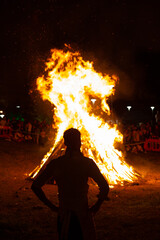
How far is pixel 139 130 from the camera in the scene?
64.3 ft

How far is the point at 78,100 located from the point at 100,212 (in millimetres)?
4895

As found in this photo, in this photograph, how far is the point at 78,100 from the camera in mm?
11055

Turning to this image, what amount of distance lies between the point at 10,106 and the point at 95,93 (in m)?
27.2

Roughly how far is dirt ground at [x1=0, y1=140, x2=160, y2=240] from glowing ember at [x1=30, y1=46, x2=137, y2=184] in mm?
920

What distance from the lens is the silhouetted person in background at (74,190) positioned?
3.17m

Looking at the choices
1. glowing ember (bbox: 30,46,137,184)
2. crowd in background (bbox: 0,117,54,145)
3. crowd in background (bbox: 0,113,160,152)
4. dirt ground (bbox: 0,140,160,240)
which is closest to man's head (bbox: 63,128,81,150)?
dirt ground (bbox: 0,140,160,240)

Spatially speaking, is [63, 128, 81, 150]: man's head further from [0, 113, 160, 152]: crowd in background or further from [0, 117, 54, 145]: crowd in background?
[0, 117, 54, 145]: crowd in background

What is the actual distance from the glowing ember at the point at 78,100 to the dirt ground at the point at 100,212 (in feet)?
3.02

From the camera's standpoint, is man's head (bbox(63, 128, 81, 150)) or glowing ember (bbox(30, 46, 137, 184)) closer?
man's head (bbox(63, 128, 81, 150))

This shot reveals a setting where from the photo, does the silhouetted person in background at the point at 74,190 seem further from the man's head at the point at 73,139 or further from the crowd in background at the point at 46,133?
the crowd in background at the point at 46,133

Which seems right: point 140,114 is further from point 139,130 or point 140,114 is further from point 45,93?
point 45,93

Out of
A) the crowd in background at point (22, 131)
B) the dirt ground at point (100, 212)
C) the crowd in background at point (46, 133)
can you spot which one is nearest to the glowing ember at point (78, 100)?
the dirt ground at point (100, 212)

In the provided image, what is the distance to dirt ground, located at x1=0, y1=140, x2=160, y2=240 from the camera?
544 centimetres

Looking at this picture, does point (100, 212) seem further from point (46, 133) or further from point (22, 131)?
point (22, 131)
